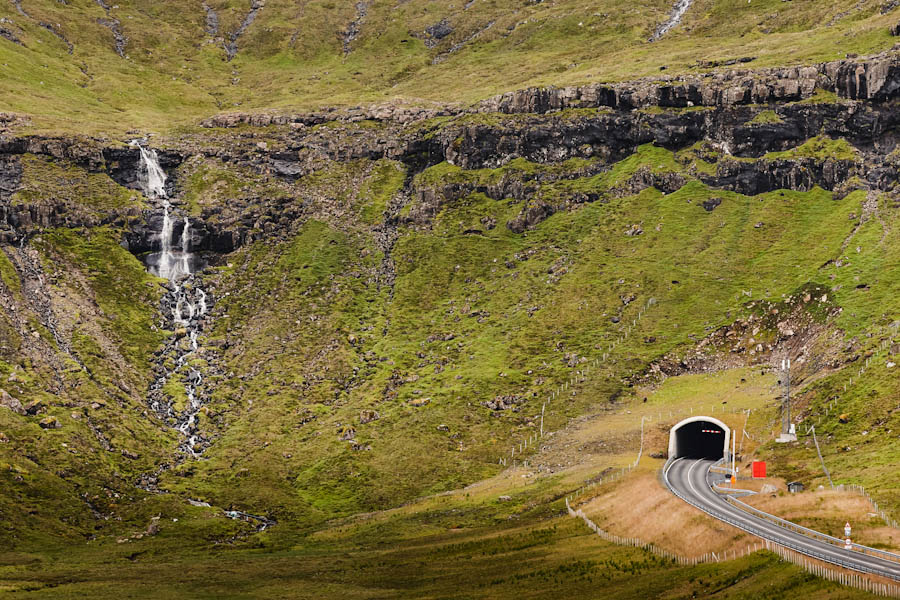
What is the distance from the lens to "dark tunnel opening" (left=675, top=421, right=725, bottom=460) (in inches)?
5541

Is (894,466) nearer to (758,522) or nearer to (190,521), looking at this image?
(758,522)

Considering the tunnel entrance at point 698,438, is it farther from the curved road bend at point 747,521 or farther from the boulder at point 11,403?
the boulder at point 11,403

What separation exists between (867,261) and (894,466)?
95.4 m

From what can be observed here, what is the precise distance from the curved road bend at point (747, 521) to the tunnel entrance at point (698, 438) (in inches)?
197

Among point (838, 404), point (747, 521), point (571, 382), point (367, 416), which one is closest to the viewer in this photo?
point (747, 521)

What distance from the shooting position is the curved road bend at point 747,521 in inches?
2795

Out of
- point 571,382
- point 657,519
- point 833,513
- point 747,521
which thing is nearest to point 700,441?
point 571,382

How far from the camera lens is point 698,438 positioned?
150m

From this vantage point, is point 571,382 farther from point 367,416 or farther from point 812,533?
point 812,533

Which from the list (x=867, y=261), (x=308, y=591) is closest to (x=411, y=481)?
(x=308, y=591)

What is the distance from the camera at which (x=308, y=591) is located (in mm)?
99062

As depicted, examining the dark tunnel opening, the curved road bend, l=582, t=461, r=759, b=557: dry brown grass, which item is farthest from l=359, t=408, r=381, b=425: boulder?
the curved road bend

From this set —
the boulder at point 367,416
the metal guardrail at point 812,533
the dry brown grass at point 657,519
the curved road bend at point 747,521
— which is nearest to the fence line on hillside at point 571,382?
the boulder at point 367,416

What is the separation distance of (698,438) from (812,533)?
219ft
